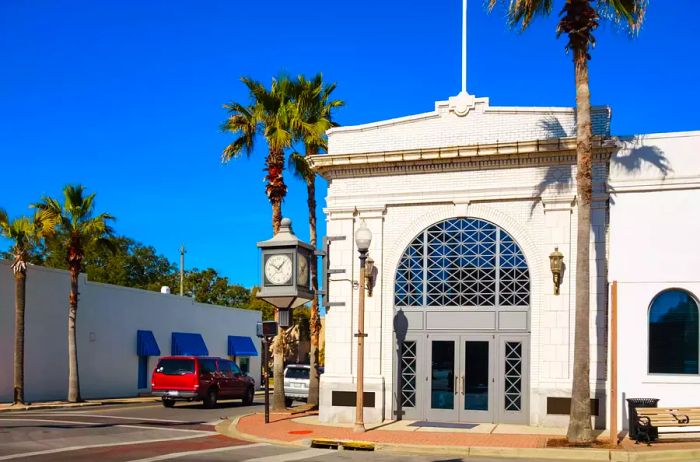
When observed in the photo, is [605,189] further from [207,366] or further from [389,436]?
[207,366]

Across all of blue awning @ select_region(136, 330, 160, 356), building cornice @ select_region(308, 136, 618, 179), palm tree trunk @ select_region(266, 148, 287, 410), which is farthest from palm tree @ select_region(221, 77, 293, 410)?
blue awning @ select_region(136, 330, 160, 356)

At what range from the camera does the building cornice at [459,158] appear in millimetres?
19141

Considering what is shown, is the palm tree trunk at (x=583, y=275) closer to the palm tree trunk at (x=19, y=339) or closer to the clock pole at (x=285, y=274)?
the clock pole at (x=285, y=274)

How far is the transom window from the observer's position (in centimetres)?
1989

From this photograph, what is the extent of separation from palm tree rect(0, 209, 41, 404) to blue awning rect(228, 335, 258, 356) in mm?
18552

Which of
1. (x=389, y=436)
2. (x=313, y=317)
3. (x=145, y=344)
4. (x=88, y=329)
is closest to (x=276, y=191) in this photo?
(x=313, y=317)

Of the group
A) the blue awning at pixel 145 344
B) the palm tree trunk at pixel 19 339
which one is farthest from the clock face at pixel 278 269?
the blue awning at pixel 145 344

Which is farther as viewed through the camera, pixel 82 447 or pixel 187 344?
pixel 187 344

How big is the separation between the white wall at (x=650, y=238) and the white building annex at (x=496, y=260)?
30mm

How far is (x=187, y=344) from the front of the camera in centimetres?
4222

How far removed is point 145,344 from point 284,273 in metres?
24.9

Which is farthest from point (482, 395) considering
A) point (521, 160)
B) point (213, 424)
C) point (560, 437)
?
point (213, 424)

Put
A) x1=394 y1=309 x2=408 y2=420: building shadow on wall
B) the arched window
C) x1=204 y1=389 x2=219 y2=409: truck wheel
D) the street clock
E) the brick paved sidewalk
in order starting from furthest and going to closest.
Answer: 1. x1=204 y1=389 x2=219 y2=409: truck wheel
2. x1=394 y1=309 x2=408 y2=420: building shadow on wall
3. the arched window
4. the brick paved sidewalk
5. the street clock

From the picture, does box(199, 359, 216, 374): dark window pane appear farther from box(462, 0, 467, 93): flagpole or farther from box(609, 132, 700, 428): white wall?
box(609, 132, 700, 428): white wall
